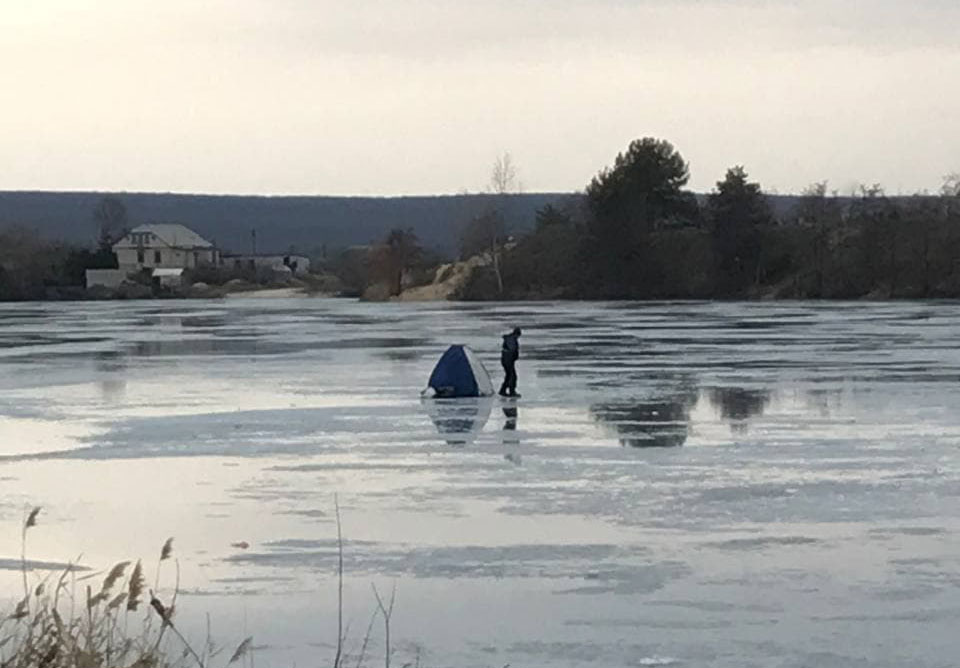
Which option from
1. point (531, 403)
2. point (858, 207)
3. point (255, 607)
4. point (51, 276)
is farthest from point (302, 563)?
point (51, 276)

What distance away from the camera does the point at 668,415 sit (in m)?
20.3

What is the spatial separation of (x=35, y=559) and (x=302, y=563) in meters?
1.71

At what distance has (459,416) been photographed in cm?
2072

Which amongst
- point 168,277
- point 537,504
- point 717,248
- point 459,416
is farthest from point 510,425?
point 168,277

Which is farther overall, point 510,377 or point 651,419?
point 510,377

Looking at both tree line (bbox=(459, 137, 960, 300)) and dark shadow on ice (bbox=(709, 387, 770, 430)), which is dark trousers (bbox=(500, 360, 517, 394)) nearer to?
dark shadow on ice (bbox=(709, 387, 770, 430))

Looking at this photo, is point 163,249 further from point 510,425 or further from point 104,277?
point 510,425

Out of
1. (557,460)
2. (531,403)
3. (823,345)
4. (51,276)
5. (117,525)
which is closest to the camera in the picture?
(117,525)

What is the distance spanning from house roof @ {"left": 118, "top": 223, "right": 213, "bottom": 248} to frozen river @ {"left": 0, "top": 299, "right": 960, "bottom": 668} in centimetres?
12878

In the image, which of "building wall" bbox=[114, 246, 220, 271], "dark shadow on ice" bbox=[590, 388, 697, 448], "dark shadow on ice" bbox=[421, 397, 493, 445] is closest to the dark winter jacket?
"dark shadow on ice" bbox=[421, 397, 493, 445]

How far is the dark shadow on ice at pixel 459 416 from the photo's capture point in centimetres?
1842

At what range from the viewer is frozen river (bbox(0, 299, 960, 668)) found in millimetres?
8695

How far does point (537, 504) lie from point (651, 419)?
278 inches

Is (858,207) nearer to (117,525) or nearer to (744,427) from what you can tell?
(744,427)
